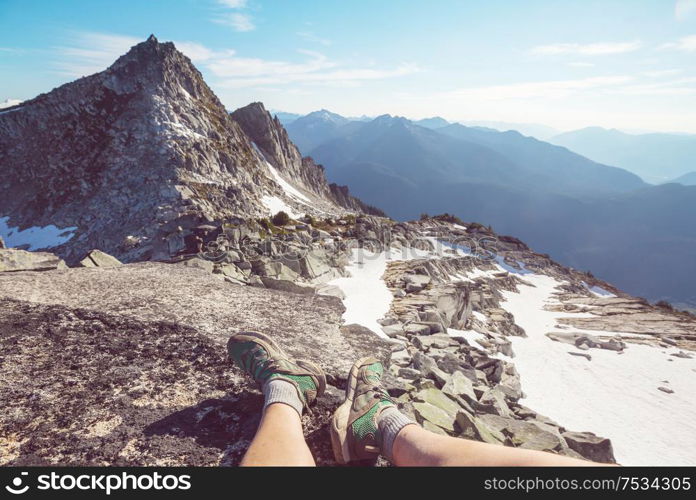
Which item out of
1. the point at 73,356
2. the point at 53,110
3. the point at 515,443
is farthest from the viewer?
the point at 53,110

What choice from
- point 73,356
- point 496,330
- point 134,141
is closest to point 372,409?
point 73,356

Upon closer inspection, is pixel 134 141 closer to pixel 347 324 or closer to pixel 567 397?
pixel 347 324

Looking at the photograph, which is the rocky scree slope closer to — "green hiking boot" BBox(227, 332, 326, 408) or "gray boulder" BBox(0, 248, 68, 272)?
"green hiking boot" BBox(227, 332, 326, 408)

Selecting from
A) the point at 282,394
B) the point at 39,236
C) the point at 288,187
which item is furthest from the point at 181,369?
the point at 288,187

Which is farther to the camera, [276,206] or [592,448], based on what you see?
[276,206]

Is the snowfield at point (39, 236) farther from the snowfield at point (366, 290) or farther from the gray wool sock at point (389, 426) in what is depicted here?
the gray wool sock at point (389, 426)

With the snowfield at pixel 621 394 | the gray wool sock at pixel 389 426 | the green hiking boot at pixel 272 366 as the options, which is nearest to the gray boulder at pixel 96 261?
the green hiking boot at pixel 272 366

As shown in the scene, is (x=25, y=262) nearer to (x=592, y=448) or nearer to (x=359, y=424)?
(x=359, y=424)

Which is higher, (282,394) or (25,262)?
(25,262)
